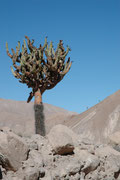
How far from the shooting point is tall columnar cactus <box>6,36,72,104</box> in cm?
1573

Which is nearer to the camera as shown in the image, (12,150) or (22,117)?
(12,150)

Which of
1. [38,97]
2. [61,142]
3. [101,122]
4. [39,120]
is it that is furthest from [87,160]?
[101,122]

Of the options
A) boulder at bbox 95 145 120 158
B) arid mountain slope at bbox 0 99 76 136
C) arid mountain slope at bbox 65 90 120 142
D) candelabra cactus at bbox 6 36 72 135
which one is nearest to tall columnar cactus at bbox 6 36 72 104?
candelabra cactus at bbox 6 36 72 135

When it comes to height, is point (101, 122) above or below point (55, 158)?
above

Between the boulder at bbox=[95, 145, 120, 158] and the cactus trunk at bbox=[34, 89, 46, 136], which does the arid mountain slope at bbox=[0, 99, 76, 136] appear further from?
the boulder at bbox=[95, 145, 120, 158]

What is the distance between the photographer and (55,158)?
19.6 feet

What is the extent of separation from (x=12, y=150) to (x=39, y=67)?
10782 mm

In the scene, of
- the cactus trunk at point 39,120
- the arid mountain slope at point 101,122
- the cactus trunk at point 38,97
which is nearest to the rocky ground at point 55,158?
the cactus trunk at point 39,120

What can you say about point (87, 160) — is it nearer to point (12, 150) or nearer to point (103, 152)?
point (103, 152)

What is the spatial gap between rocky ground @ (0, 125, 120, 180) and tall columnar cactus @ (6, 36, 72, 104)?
895 cm

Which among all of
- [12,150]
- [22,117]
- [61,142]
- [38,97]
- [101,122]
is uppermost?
[22,117]

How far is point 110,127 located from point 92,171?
89.0ft

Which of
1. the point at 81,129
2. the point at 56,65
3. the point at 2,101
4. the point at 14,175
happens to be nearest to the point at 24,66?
the point at 56,65

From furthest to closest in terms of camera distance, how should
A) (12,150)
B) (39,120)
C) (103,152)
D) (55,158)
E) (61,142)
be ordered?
1. (39,120)
2. (103,152)
3. (61,142)
4. (55,158)
5. (12,150)
